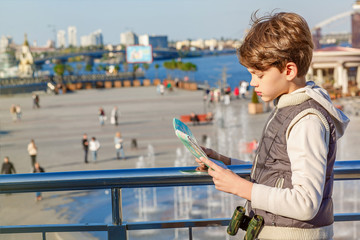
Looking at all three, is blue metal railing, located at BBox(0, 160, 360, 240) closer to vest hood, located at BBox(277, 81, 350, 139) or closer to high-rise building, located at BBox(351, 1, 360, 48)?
vest hood, located at BBox(277, 81, 350, 139)

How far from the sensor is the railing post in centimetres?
212

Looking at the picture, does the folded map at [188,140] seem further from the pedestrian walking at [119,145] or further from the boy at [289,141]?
the pedestrian walking at [119,145]

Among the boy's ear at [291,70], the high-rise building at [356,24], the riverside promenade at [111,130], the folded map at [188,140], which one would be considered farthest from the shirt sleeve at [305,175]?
the high-rise building at [356,24]

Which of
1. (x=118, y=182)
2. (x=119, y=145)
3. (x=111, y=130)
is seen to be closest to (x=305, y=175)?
(x=118, y=182)

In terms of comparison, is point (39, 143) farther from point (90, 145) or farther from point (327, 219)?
point (327, 219)

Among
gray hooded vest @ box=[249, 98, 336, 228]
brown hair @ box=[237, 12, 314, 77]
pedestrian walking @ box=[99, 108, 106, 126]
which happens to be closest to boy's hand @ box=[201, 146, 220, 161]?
gray hooded vest @ box=[249, 98, 336, 228]

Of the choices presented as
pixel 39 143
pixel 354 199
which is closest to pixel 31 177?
pixel 354 199

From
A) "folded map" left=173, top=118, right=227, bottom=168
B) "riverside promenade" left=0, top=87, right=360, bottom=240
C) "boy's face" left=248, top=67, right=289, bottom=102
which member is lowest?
"riverside promenade" left=0, top=87, right=360, bottom=240

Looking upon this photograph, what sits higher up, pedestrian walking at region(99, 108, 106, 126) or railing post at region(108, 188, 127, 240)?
railing post at region(108, 188, 127, 240)

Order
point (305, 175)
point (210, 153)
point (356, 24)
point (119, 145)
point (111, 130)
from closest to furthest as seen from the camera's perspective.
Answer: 1. point (305, 175)
2. point (210, 153)
3. point (119, 145)
4. point (111, 130)
5. point (356, 24)

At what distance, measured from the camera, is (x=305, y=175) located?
4.96ft

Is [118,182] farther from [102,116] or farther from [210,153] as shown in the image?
[102,116]

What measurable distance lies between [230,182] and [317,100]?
1.17 ft

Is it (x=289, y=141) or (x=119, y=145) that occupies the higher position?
(x=289, y=141)
